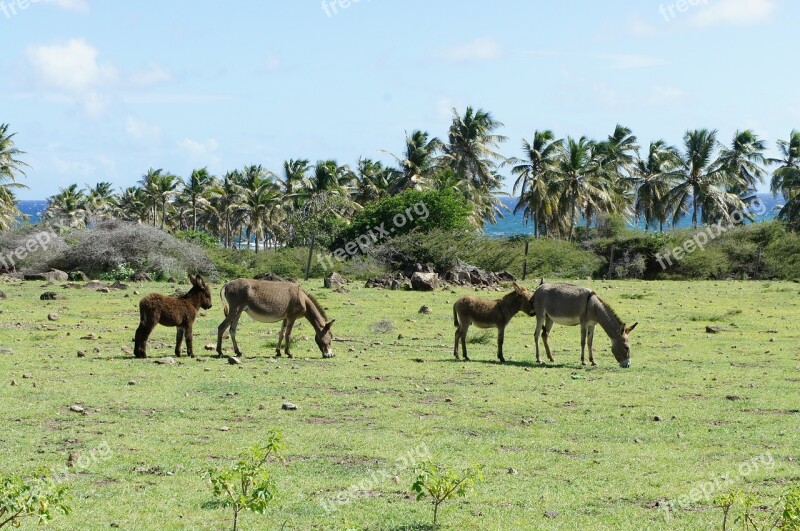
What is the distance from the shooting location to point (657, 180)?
249ft

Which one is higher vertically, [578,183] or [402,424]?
[578,183]

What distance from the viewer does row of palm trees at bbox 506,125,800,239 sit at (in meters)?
70.7

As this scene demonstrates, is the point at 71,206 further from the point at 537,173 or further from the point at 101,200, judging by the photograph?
the point at 537,173

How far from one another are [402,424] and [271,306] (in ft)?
23.9

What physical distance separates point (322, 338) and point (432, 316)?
896 cm

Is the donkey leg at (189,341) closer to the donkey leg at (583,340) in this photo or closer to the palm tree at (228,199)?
the donkey leg at (583,340)

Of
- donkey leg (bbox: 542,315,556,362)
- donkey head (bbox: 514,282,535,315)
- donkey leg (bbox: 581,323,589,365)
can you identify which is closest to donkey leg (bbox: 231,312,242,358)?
donkey head (bbox: 514,282,535,315)

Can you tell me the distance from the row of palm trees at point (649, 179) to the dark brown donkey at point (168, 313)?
54567 millimetres

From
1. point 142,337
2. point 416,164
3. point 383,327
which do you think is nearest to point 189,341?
point 142,337

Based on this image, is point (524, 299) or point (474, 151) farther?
point (474, 151)

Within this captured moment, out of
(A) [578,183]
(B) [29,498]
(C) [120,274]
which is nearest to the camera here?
(B) [29,498]

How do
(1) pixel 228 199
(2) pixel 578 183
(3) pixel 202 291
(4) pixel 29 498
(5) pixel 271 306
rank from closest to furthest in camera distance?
(4) pixel 29 498
(3) pixel 202 291
(5) pixel 271 306
(2) pixel 578 183
(1) pixel 228 199

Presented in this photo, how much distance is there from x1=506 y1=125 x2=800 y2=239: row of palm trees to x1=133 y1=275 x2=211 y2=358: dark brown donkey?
54567 millimetres

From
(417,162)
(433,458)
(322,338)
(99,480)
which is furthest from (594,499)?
(417,162)
